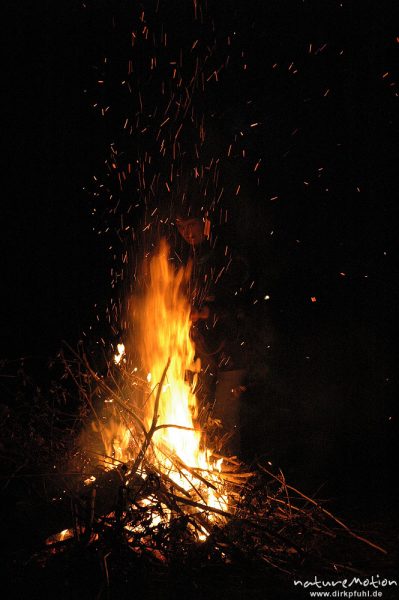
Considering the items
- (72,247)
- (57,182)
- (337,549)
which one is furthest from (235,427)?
(57,182)

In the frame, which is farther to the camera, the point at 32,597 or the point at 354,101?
the point at 354,101

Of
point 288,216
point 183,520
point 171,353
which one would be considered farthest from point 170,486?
point 288,216

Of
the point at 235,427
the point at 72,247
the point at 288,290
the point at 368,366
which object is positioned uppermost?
the point at 72,247

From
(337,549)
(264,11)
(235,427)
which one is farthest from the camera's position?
(264,11)

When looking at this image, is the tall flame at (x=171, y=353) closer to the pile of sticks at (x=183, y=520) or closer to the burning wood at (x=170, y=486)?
the burning wood at (x=170, y=486)

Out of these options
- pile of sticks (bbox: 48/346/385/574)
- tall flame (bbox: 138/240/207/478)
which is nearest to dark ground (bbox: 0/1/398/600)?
tall flame (bbox: 138/240/207/478)

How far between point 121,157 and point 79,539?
5073 mm

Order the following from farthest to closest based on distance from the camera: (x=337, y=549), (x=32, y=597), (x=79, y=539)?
(x=337, y=549), (x=79, y=539), (x=32, y=597)

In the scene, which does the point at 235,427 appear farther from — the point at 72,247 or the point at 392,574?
the point at 72,247

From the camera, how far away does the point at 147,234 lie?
6723 mm

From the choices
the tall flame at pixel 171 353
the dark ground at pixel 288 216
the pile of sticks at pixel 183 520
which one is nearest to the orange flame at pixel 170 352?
the tall flame at pixel 171 353

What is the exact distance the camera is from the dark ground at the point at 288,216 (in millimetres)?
6133

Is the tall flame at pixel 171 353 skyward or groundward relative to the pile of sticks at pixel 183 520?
skyward

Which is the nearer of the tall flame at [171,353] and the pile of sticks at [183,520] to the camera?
the pile of sticks at [183,520]
